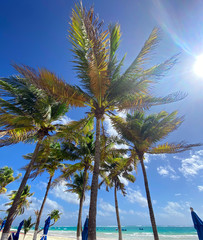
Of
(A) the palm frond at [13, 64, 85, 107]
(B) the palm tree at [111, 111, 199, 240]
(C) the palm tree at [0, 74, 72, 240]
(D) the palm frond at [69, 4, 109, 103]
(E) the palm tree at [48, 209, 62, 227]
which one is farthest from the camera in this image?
(E) the palm tree at [48, 209, 62, 227]

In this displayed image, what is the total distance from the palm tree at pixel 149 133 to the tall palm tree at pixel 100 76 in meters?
1.37

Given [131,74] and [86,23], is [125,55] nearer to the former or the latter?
[131,74]

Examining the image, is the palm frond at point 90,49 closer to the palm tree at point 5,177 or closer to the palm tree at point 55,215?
the palm tree at point 55,215

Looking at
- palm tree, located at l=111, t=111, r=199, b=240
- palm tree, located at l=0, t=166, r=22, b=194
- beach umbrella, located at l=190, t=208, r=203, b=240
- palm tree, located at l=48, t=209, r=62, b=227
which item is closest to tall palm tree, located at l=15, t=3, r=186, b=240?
palm tree, located at l=111, t=111, r=199, b=240

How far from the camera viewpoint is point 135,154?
11234 millimetres

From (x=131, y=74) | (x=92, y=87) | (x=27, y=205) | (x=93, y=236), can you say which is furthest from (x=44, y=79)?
(x=27, y=205)

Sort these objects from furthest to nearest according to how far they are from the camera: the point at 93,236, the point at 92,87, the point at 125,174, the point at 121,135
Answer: the point at 125,174 < the point at 121,135 < the point at 92,87 < the point at 93,236

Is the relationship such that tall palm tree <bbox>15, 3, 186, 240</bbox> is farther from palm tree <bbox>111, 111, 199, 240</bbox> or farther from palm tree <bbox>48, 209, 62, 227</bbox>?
palm tree <bbox>48, 209, 62, 227</bbox>

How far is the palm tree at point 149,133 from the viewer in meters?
9.11

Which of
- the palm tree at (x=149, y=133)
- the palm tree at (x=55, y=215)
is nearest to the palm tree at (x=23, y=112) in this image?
the palm tree at (x=149, y=133)

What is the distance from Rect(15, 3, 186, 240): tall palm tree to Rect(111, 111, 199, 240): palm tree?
1368 mm

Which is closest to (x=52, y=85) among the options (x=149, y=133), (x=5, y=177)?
(x=149, y=133)

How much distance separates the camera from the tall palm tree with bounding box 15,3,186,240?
5.58m

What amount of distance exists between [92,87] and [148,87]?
9.98 ft
